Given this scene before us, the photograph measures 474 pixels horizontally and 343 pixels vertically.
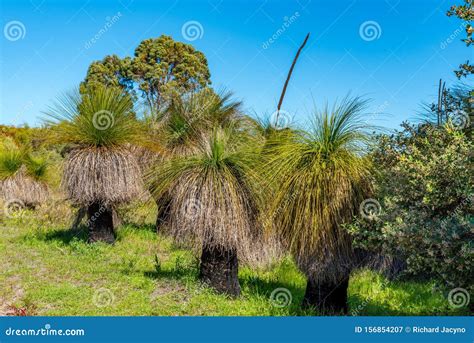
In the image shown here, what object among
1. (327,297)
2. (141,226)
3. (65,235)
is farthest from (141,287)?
(141,226)

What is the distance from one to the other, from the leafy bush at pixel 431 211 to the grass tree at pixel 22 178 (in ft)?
49.7

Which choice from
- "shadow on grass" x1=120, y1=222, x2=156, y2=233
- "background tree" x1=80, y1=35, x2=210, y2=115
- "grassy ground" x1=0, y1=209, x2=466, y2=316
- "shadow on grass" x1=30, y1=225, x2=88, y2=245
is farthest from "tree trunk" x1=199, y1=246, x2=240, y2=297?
"background tree" x1=80, y1=35, x2=210, y2=115

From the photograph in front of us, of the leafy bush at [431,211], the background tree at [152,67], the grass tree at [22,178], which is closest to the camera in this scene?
the leafy bush at [431,211]

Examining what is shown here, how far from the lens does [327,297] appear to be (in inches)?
275

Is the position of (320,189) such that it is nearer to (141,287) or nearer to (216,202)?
(216,202)

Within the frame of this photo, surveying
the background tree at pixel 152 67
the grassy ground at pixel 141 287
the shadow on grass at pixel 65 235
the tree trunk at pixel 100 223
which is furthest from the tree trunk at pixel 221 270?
the background tree at pixel 152 67

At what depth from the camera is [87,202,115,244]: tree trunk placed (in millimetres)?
12055

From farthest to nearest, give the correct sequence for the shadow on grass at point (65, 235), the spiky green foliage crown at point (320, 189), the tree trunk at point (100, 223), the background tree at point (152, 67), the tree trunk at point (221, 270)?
the background tree at point (152, 67), the shadow on grass at point (65, 235), the tree trunk at point (100, 223), the tree trunk at point (221, 270), the spiky green foliage crown at point (320, 189)

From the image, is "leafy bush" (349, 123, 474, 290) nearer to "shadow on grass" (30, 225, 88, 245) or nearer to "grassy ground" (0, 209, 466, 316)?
"grassy ground" (0, 209, 466, 316)

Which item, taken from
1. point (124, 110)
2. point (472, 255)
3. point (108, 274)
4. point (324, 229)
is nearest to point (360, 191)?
point (324, 229)

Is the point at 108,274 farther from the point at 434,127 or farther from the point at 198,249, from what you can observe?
the point at 434,127

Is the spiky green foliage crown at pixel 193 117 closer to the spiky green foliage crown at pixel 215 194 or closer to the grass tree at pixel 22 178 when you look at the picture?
the spiky green foliage crown at pixel 215 194

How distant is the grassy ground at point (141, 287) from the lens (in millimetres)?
7137

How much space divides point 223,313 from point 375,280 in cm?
420
